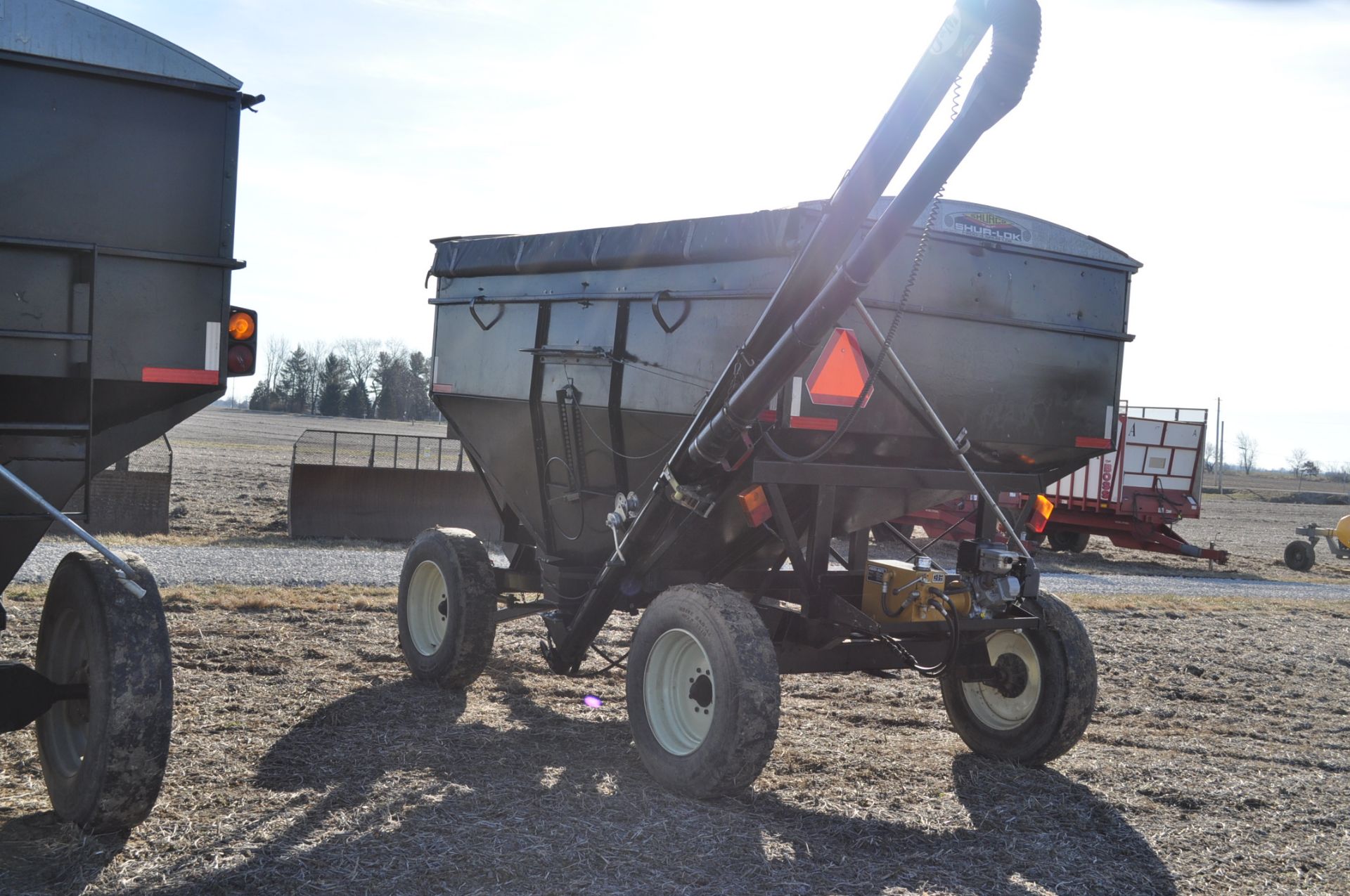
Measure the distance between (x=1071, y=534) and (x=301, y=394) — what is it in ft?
281

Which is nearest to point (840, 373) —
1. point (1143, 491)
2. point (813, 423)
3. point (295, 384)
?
point (813, 423)

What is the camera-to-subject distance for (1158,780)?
5.77 meters

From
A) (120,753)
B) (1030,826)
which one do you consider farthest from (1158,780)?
(120,753)

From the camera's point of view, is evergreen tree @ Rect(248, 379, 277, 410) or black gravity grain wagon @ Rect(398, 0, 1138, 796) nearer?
black gravity grain wagon @ Rect(398, 0, 1138, 796)

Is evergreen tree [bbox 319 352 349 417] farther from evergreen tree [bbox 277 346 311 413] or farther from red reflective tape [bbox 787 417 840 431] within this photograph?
red reflective tape [bbox 787 417 840 431]

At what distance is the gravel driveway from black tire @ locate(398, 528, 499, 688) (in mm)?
3800

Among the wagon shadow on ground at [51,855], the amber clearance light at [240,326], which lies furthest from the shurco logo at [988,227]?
the wagon shadow on ground at [51,855]

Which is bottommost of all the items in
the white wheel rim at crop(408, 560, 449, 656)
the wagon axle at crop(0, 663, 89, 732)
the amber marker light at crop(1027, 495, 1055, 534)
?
the white wheel rim at crop(408, 560, 449, 656)

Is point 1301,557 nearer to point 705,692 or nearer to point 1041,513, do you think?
point 1041,513

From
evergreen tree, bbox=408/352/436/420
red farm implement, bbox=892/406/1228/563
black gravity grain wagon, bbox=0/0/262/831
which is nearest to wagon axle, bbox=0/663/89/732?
black gravity grain wagon, bbox=0/0/262/831

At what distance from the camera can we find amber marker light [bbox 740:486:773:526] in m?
5.30

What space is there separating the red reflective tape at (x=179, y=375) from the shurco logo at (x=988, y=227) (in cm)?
352

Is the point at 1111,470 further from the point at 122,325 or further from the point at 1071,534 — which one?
the point at 122,325

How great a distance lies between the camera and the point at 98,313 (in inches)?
177
